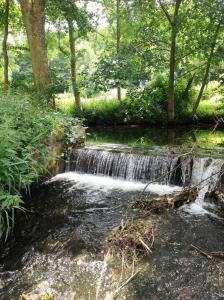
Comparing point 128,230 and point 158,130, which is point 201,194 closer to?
point 128,230

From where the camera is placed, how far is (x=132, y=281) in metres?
3.86

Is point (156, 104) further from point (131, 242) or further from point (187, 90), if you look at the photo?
point (131, 242)

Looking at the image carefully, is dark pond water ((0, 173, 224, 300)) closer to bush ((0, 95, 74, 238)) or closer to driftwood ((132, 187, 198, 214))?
driftwood ((132, 187, 198, 214))

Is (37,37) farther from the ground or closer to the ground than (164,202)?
farther from the ground

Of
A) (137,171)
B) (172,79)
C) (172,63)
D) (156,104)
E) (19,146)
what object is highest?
(172,63)

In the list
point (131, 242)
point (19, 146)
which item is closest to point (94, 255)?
point (131, 242)

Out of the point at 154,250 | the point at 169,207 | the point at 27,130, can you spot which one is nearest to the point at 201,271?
the point at 154,250

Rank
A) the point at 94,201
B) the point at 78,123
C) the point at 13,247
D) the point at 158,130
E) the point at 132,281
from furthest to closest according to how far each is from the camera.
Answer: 1. the point at 158,130
2. the point at 78,123
3. the point at 94,201
4. the point at 13,247
5. the point at 132,281

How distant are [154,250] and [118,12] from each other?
1218 cm

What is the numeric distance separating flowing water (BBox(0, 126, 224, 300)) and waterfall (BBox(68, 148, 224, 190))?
0.08ft

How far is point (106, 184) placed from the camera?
25.6 ft

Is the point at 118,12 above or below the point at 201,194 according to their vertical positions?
above

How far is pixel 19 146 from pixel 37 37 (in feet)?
18.2

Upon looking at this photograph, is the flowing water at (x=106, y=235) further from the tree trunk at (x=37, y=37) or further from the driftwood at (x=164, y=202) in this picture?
the tree trunk at (x=37, y=37)
